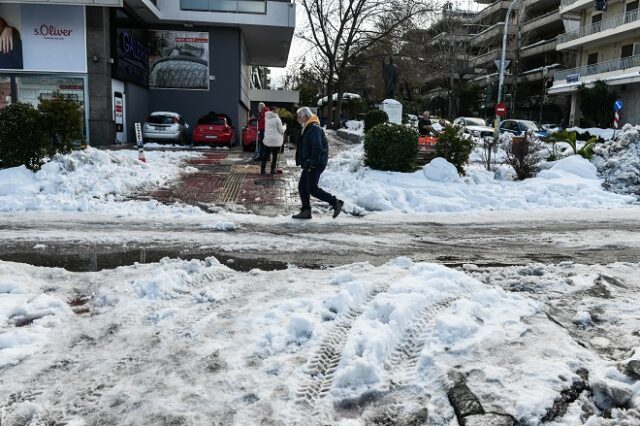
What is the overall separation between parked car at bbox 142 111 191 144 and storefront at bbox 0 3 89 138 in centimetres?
287

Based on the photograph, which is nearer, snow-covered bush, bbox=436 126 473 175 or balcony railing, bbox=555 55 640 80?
snow-covered bush, bbox=436 126 473 175

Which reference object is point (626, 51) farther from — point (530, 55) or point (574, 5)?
point (530, 55)

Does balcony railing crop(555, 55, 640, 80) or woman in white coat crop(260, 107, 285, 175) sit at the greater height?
balcony railing crop(555, 55, 640, 80)

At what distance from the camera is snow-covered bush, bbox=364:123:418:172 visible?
1210 cm

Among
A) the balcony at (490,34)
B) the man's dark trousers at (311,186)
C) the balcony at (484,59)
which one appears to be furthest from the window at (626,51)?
the man's dark trousers at (311,186)

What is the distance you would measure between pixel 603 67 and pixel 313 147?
38.5 m

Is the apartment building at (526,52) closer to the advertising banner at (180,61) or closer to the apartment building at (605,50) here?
the apartment building at (605,50)

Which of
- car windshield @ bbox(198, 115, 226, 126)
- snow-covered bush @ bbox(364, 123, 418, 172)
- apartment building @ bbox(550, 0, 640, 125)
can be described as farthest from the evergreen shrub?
apartment building @ bbox(550, 0, 640, 125)

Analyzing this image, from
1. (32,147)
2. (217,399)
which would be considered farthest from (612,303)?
(32,147)

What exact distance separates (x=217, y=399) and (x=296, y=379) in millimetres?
484

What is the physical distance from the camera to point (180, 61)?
A: 26812 mm

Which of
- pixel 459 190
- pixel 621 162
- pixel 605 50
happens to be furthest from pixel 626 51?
pixel 459 190

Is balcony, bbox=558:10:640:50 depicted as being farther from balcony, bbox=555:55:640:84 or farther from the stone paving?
the stone paving

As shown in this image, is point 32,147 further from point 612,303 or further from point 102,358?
point 612,303
